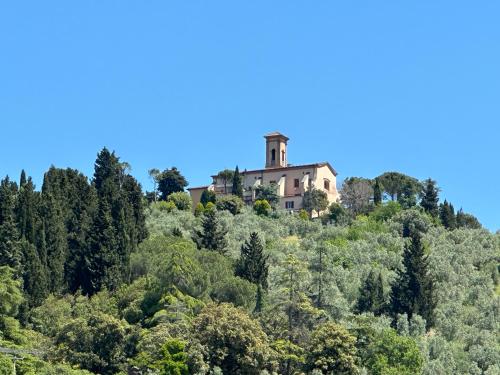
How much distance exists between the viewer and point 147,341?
165 feet

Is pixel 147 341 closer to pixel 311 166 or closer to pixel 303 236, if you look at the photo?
pixel 303 236

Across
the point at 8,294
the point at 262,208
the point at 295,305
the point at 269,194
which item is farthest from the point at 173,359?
the point at 269,194

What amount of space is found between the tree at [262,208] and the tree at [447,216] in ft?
49.8

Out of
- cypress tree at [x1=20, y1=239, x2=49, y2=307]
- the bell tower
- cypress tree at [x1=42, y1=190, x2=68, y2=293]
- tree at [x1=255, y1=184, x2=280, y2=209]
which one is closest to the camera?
cypress tree at [x1=20, y1=239, x2=49, y2=307]

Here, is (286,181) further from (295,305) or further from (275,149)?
(295,305)

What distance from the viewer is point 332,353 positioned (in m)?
51.0

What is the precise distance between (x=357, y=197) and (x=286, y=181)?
7.00 m

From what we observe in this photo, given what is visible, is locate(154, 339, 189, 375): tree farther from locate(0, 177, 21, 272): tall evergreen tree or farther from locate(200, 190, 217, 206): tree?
locate(200, 190, 217, 206): tree

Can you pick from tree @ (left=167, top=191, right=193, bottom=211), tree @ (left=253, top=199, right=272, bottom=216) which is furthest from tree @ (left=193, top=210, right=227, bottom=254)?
tree @ (left=167, top=191, right=193, bottom=211)

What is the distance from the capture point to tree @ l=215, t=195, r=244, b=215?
307 feet

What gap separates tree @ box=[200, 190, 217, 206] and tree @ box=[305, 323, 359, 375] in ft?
155

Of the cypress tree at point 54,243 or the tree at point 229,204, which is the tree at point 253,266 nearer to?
the cypress tree at point 54,243

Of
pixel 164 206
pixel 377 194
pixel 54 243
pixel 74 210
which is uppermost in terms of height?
pixel 377 194

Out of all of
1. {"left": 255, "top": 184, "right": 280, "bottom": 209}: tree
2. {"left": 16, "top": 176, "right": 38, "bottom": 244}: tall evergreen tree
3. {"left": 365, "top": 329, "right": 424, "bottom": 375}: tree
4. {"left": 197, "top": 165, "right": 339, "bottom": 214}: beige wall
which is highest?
{"left": 197, "top": 165, "right": 339, "bottom": 214}: beige wall
